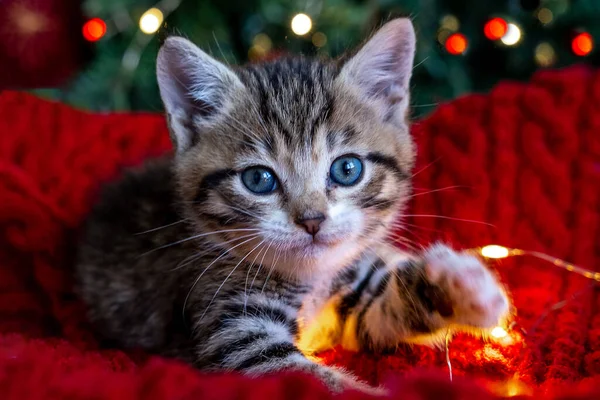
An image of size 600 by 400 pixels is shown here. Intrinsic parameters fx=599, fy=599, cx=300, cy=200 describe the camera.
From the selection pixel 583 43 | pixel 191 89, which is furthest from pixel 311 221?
pixel 583 43

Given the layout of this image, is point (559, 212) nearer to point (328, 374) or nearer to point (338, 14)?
point (328, 374)

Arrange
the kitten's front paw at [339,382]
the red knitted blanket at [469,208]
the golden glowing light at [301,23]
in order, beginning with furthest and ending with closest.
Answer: the golden glowing light at [301,23]
the red knitted blanket at [469,208]
the kitten's front paw at [339,382]


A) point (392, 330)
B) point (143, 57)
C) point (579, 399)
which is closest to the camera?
point (579, 399)

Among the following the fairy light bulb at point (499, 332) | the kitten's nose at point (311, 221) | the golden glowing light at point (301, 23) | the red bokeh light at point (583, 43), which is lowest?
the fairy light bulb at point (499, 332)

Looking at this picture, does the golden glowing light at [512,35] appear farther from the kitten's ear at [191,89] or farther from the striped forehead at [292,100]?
the kitten's ear at [191,89]

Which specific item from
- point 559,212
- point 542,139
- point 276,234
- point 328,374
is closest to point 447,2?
point 542,139

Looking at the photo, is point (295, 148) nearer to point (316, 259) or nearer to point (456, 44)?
point (316, 259)

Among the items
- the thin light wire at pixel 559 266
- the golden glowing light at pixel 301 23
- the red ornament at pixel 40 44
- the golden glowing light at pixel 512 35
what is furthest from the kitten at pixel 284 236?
the red ornament at pixel 40 44
